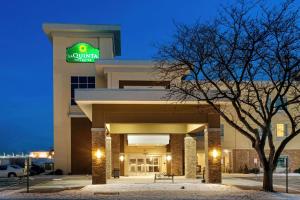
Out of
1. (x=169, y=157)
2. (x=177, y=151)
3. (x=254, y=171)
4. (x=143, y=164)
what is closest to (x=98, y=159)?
(x=177, y=151)

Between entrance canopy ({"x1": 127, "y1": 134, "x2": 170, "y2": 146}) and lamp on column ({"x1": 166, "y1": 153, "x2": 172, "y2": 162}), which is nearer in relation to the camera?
entrance canopy ({"x1": 127, "y1": 134, "x2": 170, "y2": 146})

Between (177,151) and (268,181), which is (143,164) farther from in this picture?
(268,181)

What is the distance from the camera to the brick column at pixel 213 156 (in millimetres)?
35500

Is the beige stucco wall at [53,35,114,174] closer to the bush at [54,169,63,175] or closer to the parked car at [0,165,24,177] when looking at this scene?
the bush at [54,169,63,175]

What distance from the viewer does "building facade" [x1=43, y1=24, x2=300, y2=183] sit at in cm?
3497

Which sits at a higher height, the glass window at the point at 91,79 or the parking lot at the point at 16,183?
the glass window at the point at 91,79

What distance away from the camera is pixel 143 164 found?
5494 centimetres

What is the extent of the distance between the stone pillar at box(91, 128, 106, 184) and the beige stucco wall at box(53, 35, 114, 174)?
2572cm

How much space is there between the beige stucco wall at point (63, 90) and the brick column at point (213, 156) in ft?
87.9

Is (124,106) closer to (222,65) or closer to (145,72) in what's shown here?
(222,65)

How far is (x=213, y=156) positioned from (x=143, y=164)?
20.0 metres

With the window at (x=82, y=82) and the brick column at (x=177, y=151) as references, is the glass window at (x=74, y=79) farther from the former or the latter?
the brick column at (x=177, y=151)

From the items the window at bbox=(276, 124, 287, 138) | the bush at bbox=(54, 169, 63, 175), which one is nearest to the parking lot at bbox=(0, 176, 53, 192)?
the bush at bbox=(54, 169, 63, 175)

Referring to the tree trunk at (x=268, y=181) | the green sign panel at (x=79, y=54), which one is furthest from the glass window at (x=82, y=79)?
the tree trunk at (x=268, y=181)
